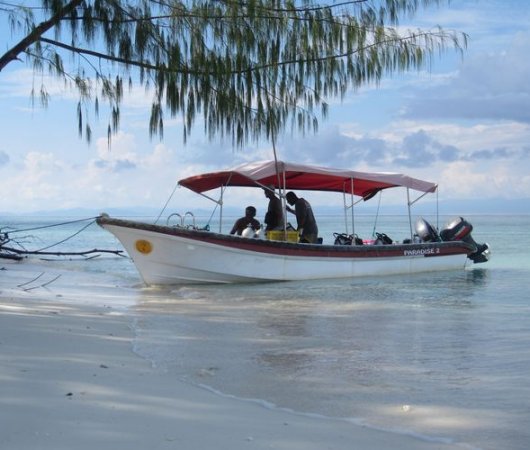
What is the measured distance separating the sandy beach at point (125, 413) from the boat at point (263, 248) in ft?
22.2

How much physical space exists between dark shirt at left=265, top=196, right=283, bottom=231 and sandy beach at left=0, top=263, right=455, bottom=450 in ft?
27.0

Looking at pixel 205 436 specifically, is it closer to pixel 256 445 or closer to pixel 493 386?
pixel 256 445

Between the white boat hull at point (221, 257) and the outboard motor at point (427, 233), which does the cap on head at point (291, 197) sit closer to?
the white boat hull at point (221, 257)

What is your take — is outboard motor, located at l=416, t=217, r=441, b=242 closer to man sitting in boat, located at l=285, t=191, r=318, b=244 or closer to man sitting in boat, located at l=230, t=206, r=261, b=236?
man sitting in boat, located at l=285, t=191, r=318, b=244

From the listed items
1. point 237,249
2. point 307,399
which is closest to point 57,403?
point 307,399

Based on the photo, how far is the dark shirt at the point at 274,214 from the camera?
1393cm

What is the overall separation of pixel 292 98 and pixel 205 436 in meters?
4.37

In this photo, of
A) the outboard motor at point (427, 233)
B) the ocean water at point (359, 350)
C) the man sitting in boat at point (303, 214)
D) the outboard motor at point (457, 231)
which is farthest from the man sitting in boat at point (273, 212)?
the outboard motor at point (457, 231)

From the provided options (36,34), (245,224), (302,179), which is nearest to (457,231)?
(302,179)

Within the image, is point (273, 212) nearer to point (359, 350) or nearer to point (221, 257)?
point (221, 257)

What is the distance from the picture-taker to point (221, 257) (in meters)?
13.1

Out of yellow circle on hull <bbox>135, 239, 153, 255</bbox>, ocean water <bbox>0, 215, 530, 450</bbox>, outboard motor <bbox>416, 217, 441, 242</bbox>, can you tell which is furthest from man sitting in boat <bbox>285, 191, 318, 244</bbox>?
outboard motor <bbox>416, 217, 441, 242</bbox>

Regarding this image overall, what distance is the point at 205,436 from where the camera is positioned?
3.62 metres

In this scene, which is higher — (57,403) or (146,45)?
(146,45)
